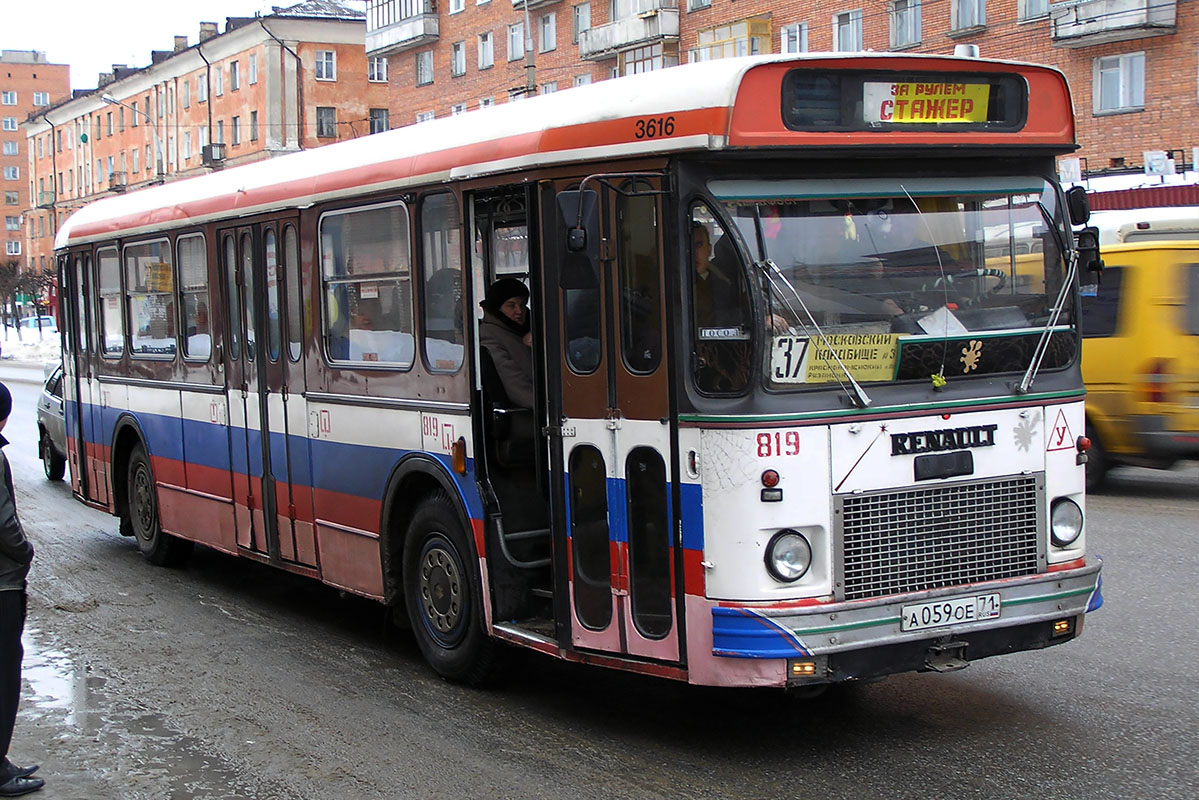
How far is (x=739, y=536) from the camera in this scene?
5.89 meters

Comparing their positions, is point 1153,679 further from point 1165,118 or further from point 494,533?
→ point 1165,118

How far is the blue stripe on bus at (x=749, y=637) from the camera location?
581cm

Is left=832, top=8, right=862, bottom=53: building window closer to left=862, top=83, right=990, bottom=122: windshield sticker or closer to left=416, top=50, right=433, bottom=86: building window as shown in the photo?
left=416, top=50, right=433, bottom=86: building window

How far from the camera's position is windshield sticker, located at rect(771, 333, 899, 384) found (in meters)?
5.91

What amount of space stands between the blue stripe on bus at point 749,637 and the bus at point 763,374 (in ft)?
0.04

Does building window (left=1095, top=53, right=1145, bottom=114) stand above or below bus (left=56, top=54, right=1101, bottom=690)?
above

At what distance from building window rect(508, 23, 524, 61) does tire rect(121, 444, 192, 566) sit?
4578cm

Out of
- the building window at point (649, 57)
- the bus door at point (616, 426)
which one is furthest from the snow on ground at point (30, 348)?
the bus door at point (616, 426)

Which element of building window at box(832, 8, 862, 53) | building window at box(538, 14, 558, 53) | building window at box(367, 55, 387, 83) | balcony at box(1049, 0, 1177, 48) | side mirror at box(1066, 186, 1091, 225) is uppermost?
building window at box(367, 55, 387, 83)

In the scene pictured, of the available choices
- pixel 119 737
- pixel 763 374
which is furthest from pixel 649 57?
pixel 763 374

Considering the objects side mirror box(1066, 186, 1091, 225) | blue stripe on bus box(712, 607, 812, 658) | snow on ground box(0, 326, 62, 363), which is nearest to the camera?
blue stripe on bus box(712, 607, 812, 658)

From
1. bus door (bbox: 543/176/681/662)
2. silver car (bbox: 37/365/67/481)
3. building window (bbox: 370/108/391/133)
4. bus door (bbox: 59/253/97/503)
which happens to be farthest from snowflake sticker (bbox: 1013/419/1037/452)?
building window (bbox: 370/108/391/133)

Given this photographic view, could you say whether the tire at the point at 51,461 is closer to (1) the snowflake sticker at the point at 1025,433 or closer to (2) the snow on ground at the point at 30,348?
(1) the snowflake sticker at the point at 1025,433

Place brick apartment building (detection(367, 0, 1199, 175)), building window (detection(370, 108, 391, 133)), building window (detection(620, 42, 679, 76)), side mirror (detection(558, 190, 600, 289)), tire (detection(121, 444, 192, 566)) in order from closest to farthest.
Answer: side mirror (detection(558, 190, 600, 289)) < tire (detection(121, 444, 192, 566)) < brick apartment building (detection(367, 0, 1199, 175)) < building window (detection(620, 42, 679, 76)) < building window (detection(370, 108, 391, 133))
